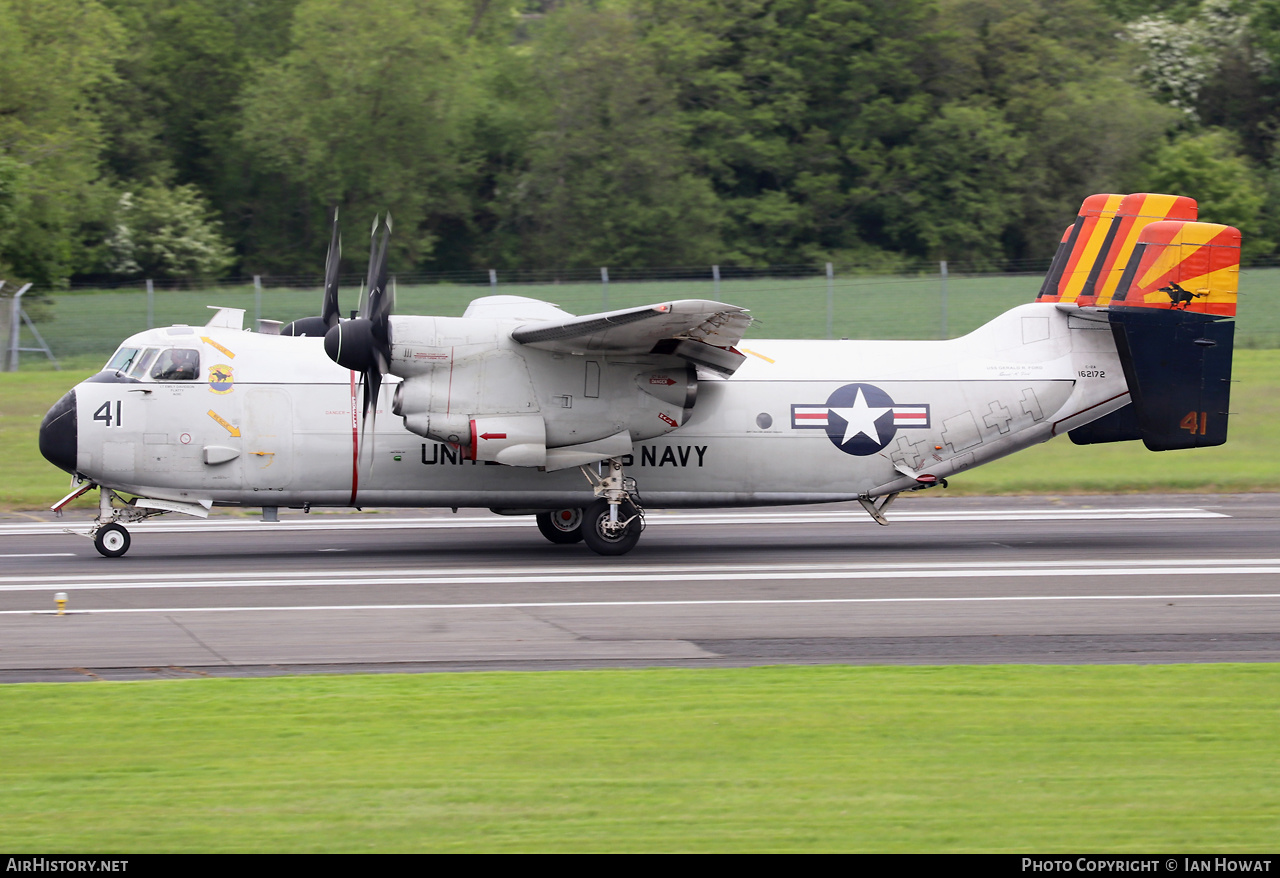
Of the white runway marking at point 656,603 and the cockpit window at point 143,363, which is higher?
the cockpit window at point 143,363

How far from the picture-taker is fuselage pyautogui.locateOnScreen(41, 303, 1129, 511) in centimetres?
1673

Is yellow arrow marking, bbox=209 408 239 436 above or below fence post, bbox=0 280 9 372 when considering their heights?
below

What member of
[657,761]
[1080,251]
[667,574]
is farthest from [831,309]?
[657,761]

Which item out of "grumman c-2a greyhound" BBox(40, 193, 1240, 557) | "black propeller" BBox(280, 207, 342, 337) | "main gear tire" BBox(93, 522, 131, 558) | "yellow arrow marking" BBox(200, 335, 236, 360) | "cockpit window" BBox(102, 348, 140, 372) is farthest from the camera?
"black propeller" BBox(280, 207, 342, 337)

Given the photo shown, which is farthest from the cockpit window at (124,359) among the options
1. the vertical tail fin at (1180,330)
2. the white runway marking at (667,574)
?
the vertical tail fin at (1180,330)

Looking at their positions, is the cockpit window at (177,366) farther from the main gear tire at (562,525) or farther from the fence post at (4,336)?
the fence post at (4,336)

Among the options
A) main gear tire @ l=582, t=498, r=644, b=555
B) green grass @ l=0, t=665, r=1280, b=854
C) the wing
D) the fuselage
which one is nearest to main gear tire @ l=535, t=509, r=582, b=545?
the fuselage

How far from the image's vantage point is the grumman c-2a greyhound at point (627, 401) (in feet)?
53.6

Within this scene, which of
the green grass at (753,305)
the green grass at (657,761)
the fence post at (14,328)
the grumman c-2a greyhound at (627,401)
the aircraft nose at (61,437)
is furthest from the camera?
the green grass at (753,305)

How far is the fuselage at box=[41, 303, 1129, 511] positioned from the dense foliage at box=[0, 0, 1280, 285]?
3025cm

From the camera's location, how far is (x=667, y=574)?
16.1 metres

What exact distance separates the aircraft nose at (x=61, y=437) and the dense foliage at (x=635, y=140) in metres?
30.2

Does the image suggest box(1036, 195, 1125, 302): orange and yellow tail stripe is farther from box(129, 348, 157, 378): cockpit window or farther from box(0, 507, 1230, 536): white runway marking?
box(129, 348, 157, 378): cockpit window

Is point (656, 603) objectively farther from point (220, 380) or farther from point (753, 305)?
point (753, 305)
